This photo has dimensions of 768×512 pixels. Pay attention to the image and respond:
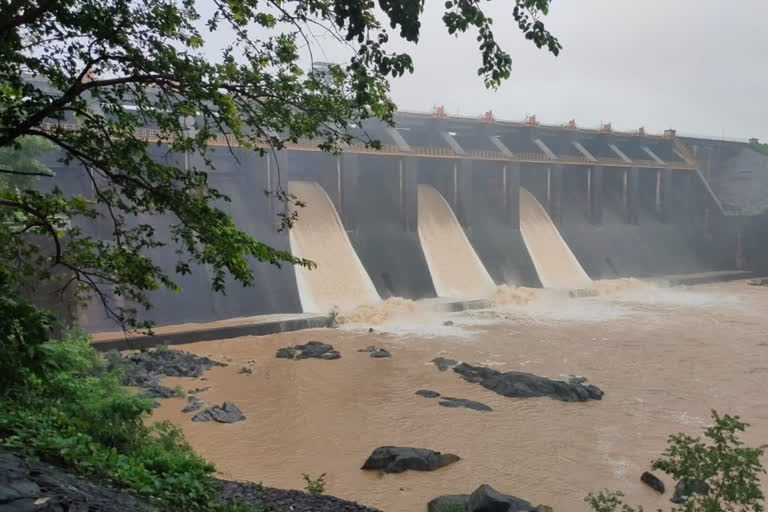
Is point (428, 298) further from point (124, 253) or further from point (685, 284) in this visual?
point (124, 253)

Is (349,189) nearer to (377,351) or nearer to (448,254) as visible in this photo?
(448,254)

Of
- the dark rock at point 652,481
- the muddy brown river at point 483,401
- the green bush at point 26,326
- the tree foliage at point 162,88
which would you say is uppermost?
the tree foliage at point 162,88

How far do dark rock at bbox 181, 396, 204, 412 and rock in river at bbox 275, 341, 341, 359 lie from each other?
143 inches

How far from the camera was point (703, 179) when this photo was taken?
123ft

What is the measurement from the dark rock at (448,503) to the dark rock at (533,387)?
545 cm

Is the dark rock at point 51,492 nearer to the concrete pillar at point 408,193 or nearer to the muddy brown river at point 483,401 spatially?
the muddy brown river at point 483,401

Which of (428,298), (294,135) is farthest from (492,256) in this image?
(294,135)

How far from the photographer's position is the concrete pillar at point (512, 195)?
28766mm

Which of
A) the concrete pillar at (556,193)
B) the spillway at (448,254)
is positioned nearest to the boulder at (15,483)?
the spillway at (448,254)

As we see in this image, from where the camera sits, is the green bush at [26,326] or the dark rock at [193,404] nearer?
the green bush at [26,326]

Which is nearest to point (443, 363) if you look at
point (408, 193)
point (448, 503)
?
point (448, 503)

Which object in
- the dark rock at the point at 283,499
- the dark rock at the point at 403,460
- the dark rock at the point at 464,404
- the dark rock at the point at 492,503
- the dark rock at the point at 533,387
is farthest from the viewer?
the dark rock at the point at 533,387

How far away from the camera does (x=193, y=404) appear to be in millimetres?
11297

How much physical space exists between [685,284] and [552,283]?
916cm
